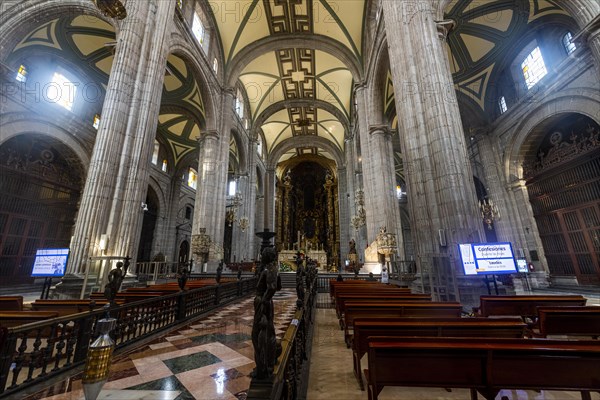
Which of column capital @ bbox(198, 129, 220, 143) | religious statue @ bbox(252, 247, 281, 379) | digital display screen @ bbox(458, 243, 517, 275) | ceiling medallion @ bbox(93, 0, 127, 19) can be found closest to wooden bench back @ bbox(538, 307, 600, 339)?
digital display screen @ bbox(458, 243, 517, 275)

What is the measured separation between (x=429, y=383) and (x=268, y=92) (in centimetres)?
2371

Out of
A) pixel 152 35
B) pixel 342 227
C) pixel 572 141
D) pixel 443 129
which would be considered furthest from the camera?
pixel 342 227

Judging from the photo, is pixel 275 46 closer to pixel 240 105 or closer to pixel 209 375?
pixel 240 105

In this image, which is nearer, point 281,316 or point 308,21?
point 281,316

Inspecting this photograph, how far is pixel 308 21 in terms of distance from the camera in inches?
667

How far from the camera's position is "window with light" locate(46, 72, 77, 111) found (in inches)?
477

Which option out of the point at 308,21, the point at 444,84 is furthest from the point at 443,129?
the point at 308,21

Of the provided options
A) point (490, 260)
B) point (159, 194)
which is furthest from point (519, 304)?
point (159, 194)

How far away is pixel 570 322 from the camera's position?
297 cm

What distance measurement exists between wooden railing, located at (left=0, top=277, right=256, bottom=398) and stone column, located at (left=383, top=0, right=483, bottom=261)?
6.38 metres

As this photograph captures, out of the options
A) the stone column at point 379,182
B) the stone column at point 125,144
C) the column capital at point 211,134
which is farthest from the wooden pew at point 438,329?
the column capital at point 211,134

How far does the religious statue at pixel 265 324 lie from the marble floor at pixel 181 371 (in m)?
0.47

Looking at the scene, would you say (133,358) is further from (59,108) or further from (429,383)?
(59,108)

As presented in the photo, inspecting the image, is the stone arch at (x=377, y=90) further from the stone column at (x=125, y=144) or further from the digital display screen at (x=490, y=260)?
the stone column at (x=125, y=144)
